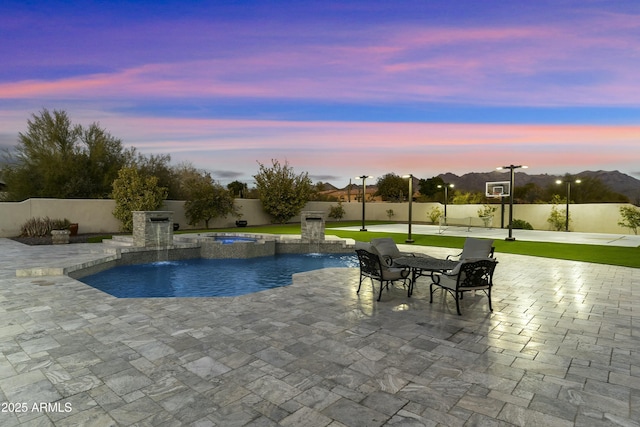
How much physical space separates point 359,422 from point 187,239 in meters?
11.4

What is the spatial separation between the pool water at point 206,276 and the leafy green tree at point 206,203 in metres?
10.0

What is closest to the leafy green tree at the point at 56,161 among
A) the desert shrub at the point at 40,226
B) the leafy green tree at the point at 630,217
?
the desert shrub at the point at 40,226

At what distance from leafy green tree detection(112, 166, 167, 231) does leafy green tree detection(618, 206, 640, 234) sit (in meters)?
25.6

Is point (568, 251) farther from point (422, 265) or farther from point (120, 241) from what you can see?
point (120, 241)

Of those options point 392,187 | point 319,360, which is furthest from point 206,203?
point 392,187

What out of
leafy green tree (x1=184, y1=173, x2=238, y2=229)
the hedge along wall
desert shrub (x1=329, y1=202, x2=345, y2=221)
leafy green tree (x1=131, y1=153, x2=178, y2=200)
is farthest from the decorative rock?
desert shrub (x1=329, y1=202, x2=345, y2=221)

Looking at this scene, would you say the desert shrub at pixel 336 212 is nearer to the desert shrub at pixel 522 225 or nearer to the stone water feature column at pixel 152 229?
the desert shrub at pixel 522 225

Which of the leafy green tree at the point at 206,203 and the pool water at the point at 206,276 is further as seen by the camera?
the leafy green tree at the point at 206,203

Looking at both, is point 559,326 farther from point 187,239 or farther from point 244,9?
point 244,9

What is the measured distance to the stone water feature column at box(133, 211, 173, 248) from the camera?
450 inches

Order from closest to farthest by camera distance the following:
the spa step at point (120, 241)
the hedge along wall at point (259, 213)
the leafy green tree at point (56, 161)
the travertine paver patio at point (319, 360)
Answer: the travertine paver patio at point (319, 360), the spa step at point (120, 241), the hedge along wall at point (259, 213), the leafy green tree at point (56, 161)

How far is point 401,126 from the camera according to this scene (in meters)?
20.6

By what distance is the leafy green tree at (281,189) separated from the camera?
82.3 ft

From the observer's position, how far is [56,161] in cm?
2055
